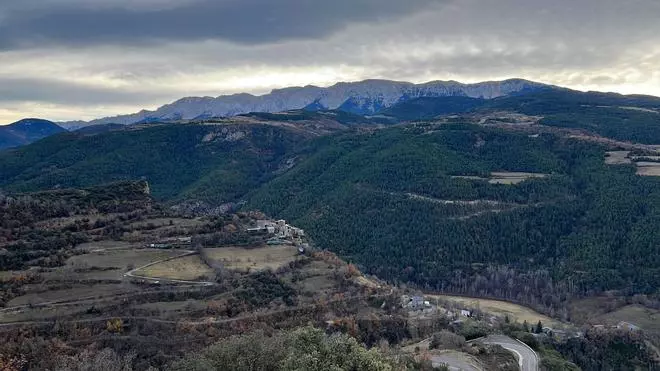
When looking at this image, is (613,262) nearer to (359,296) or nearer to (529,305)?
(529,305)

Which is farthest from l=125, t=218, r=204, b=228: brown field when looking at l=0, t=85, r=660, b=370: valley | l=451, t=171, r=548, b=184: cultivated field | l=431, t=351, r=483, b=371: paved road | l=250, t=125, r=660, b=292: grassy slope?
l=451, t=171, r=548, b=184: cultivated field

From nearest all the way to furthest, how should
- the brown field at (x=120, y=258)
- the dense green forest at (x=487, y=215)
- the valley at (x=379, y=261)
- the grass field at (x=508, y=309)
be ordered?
the valley at (x=379, y=261) < the brown field at (x=120, y=258) < the grass field at (x=508, y=309) < the dense green forest at (x=487, y=215)

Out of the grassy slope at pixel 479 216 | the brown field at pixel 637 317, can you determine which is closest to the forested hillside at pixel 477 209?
the grassy slope at pixel 479 216

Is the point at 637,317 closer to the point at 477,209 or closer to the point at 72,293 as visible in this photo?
the point at 477,209

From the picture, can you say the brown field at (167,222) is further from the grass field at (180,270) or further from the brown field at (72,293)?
the brown field at (72,293)

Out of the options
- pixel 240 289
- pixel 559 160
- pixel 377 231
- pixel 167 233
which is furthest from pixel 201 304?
pixel 559 160

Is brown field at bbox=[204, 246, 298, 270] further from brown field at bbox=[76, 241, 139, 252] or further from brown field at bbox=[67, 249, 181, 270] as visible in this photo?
brown field at bbox=[76, 241, 139, 252]
